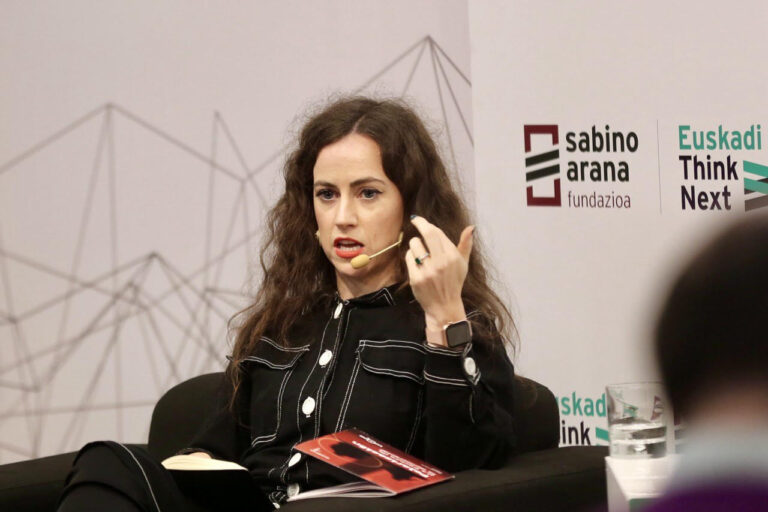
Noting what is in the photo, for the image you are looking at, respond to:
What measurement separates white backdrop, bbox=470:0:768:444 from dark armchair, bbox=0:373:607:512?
35 centimetres

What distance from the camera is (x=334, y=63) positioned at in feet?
12.8

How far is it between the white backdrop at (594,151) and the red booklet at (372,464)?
0.79m

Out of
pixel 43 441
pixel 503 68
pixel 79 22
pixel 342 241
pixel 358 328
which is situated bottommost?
pixel 43 441

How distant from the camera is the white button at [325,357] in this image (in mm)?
2451

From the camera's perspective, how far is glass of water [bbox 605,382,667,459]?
1.61m

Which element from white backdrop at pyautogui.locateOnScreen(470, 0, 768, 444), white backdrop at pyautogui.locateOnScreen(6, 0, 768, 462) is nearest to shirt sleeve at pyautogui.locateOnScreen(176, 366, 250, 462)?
white backdrop at pyautogui.locateOnScreen(470, 0, 768, 444)

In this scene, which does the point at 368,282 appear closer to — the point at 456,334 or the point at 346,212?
the point at 346,212

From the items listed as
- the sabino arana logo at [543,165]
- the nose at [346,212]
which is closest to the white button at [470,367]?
the nose at [346,212]

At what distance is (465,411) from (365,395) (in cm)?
23

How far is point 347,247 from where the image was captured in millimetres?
2482

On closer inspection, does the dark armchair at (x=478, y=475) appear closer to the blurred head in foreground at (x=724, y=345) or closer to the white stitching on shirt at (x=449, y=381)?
the white stitching on shirt at (x=449, y=381)

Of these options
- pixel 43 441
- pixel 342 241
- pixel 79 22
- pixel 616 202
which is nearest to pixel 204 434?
pixel 342 241

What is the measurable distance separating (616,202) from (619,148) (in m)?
0.14

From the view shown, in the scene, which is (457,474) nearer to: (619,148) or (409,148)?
(409,148)
